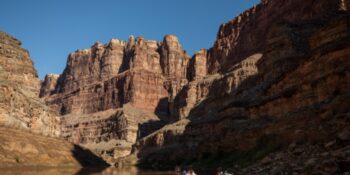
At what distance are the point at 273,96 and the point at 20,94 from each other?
277 ft

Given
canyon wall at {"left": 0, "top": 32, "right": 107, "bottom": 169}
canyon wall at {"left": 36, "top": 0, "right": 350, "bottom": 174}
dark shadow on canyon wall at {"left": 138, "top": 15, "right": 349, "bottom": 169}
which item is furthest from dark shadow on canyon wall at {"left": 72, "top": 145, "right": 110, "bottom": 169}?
canyon wall at {"left": 36, "top": 0, "right": 350, "bottom": 174}

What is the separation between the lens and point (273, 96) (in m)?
71.1

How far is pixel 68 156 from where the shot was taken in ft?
360

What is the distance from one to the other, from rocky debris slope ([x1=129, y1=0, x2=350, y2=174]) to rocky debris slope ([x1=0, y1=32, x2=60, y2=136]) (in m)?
39.1

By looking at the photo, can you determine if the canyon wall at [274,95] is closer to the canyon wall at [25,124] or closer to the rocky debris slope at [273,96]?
the rocky debris slope at [273,96]

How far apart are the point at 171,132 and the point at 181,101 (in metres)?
46.4

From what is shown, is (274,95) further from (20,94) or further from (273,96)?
(20,94)

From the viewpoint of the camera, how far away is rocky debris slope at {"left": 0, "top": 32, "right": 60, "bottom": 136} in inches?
4424

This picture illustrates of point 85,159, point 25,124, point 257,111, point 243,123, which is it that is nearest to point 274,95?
point 257,111

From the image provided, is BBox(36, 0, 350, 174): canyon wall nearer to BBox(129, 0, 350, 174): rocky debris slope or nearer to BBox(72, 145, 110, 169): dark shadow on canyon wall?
BBox(129, 0, 350, 174): rocky debris slope

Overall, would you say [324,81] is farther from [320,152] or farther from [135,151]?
[135,151]

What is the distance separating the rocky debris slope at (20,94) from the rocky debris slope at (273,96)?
39.1 m

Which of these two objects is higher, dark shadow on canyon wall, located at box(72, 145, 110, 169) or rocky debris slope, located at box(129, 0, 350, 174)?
rocky debris slope, located at box(129, 0, 350, 174)

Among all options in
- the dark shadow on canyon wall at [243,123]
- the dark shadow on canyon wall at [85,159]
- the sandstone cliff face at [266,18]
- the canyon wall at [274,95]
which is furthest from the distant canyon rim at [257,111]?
the sandstone cliff face at [266,18]
